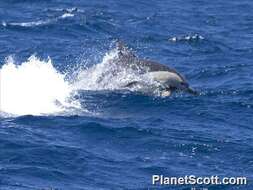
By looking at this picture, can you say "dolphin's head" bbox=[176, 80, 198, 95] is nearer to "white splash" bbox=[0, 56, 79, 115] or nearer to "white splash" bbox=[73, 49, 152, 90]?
"white splash" bbox=[73, 49, 152, 90]

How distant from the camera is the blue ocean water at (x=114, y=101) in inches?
1073

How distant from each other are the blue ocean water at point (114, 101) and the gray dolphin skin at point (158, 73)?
1.88 ft

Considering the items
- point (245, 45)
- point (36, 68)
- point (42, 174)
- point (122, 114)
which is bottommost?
point (42, 174)

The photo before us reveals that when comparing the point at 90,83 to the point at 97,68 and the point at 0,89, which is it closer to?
the point at 97,68

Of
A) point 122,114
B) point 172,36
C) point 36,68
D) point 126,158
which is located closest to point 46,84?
point 36,68

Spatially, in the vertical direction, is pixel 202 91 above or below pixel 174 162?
above

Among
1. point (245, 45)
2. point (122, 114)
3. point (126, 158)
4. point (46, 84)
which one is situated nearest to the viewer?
point (126, 158)

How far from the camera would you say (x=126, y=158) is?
91.9ft

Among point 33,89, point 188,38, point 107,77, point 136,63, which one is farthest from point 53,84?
point 188,38

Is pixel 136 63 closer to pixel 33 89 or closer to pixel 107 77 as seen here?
pixel 107 77

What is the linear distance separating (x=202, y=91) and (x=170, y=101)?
219cm

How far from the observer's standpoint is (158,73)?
120 ft

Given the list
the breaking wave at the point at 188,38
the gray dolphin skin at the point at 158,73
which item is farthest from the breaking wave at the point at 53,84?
the breaking wave at the point at 188,38

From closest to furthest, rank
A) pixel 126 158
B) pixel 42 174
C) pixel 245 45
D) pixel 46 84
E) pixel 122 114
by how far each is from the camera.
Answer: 1. pixel 42 174
2. pixel 126 158
3. pixel 122 114
4. pixel 46 84
5. pixel 245 45
